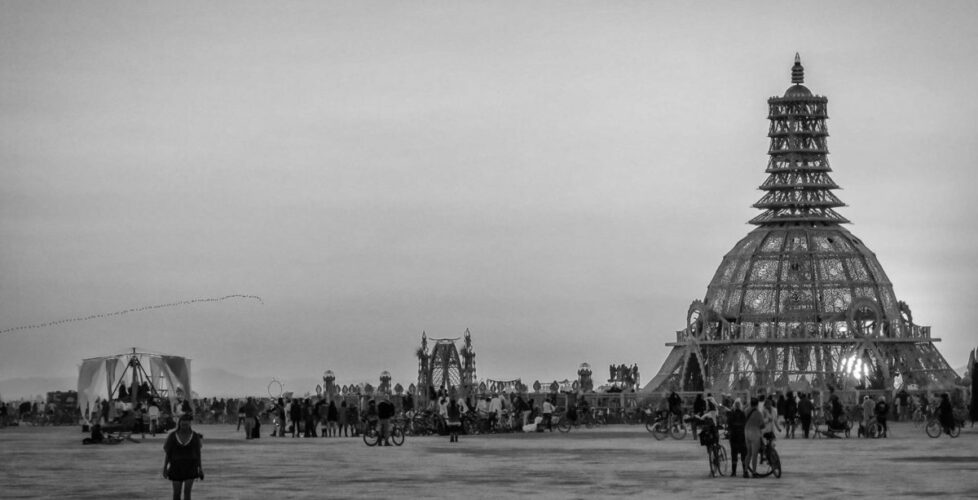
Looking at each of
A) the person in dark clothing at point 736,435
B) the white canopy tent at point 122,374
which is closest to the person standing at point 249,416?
the white canopy tent at point 122,374

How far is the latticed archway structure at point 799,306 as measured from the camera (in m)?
111

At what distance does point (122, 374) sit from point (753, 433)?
34.1 m

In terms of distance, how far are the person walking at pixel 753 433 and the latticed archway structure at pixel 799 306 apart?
65.1 m

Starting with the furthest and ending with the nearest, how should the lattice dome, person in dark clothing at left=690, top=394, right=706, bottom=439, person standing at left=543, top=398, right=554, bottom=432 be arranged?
1. the lattice dome
2. person standing at left=543, top=398, right=554, bottom=432
3. person in dark clothing at left=690, top=394, right=706, bottom=439

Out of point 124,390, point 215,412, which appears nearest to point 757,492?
point 124,390

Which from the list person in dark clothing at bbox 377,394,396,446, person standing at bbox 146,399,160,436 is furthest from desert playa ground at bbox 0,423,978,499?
person standing at bbox 146,399,160,436

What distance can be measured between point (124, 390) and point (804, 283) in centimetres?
5368

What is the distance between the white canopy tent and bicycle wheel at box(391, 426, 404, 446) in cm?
972

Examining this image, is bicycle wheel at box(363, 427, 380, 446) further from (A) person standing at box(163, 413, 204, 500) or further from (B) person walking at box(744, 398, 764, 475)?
(A) person standing at box(163, 413, 204, 500)

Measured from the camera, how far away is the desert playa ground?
38562 millimetres

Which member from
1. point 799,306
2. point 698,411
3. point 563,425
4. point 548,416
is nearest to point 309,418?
point 548,416

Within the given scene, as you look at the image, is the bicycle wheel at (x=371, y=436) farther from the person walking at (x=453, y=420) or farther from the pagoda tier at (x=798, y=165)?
the pagoda tier at (x=798, y=165)

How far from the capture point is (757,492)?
38031 mm

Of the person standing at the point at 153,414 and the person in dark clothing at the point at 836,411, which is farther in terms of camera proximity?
the person standing at the point at 153,414
